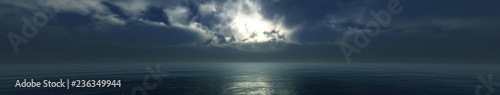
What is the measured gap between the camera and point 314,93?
33.1m

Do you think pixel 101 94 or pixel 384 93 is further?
pixel 384 93

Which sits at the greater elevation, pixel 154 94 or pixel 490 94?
pixel 154 94

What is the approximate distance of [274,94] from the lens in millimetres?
32031

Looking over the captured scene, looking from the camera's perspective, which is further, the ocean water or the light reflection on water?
the ocean water

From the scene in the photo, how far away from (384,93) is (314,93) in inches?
415

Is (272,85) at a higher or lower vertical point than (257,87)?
lower

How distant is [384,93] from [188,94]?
28396 millimetres

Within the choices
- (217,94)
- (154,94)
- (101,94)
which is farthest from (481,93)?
(101,94)

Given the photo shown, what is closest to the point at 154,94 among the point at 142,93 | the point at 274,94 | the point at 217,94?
the point at 142,93

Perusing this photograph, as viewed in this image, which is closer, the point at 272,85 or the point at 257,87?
the point at 257,87

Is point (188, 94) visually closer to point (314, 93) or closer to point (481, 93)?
point (314, 93)

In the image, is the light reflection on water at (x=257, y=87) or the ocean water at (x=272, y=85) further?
the ocean water at (x=272, y=85)

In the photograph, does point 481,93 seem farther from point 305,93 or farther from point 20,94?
point 20,94

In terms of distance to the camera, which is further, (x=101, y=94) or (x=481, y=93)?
(x=481, y=93)
